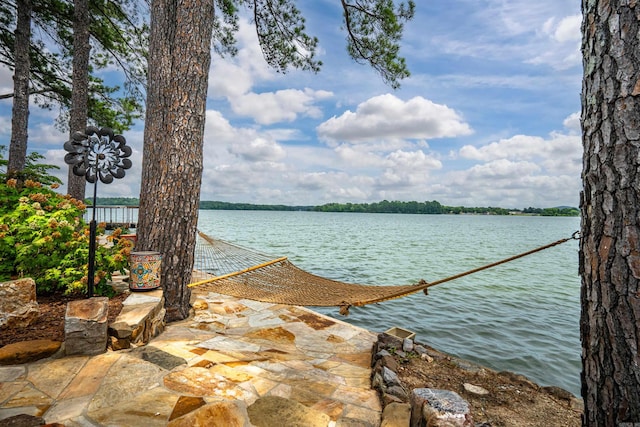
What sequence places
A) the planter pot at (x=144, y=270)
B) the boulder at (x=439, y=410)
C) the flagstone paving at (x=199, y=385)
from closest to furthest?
the boulder at (x=439, y=410), the flagstone paving at (x=199, y=385), the planter pot at (x=144, y=270)

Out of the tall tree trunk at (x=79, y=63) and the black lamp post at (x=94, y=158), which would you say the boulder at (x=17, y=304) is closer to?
the black lamp post at (x=94, y=158)

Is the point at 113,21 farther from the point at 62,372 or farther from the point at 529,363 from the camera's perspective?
the point at 529,363

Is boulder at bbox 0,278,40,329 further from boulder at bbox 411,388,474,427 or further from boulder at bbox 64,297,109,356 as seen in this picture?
boulder at bbox 411,388,474,427

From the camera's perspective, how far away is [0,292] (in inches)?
74.4

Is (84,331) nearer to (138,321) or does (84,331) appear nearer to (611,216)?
(138,321)

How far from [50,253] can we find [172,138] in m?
1.26

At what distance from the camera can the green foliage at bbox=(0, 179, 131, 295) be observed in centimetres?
237

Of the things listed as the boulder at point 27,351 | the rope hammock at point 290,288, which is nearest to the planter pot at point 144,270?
the rope hammock at point 290,288

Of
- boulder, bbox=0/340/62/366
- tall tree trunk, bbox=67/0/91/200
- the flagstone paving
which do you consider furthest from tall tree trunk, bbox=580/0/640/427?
tall tree trunk, bbox=67/0/91/200

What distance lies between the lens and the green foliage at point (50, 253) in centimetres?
237

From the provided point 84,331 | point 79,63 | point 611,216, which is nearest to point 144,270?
point 84,331

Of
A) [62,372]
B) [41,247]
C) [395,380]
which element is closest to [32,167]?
[41,247]

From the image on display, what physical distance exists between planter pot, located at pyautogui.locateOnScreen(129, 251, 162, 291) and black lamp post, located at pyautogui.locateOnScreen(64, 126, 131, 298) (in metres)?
0.24

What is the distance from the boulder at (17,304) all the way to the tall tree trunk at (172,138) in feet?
2.37
